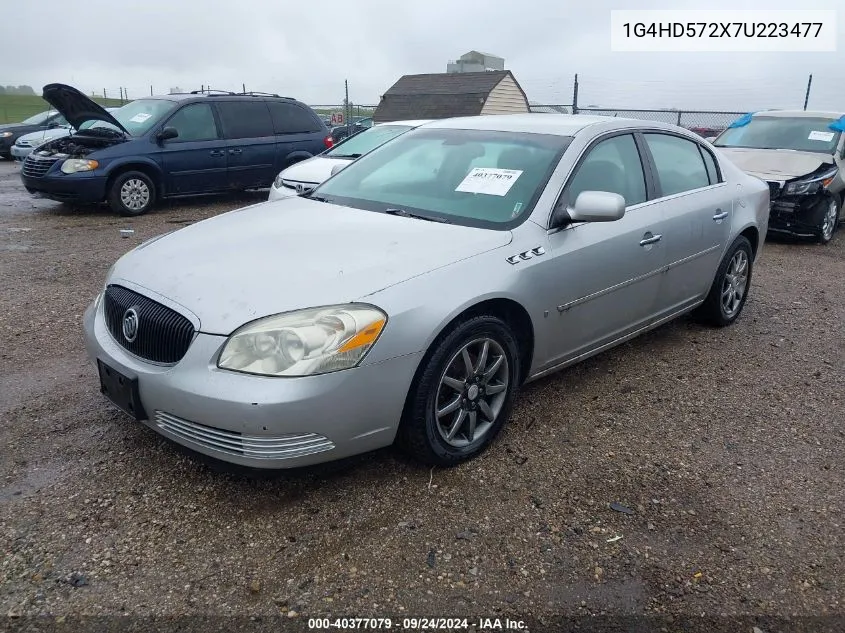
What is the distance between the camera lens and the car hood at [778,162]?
828cm

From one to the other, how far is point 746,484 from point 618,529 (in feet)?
2.50

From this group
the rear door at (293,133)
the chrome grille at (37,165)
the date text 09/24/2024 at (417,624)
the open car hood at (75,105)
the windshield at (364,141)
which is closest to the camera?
the date text 09/24/2024 at (417,624)

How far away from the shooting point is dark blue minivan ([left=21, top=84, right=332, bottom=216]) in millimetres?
8930

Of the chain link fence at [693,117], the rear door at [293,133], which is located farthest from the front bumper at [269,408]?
the chain link fence at [693,117]

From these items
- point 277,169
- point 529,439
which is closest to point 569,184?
point 529,439

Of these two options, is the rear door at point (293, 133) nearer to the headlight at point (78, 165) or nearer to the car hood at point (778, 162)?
the headlight at point (78, 165)

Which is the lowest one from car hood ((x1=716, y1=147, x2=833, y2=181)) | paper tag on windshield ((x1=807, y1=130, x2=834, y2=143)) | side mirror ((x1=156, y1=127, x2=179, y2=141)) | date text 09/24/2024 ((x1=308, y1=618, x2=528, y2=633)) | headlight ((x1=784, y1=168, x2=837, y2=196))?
date text 09/24/2024 ((x1=308, y1=618, x2=528, y2=633))

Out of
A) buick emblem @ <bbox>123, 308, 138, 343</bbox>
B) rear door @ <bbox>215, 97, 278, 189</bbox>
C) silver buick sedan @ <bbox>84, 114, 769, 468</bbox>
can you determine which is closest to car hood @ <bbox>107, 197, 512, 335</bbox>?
silver buick sedan @ <bbox>84, 114, 769, 468</bbox>

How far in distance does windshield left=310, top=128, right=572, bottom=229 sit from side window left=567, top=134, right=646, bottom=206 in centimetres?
16

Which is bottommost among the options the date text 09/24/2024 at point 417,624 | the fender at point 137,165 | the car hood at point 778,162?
the date text 09/24/2024 at point 417,624

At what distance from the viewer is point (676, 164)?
441 cm

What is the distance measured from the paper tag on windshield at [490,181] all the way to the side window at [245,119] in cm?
728

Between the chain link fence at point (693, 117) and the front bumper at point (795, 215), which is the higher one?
the chain link fence at point (693, 117)

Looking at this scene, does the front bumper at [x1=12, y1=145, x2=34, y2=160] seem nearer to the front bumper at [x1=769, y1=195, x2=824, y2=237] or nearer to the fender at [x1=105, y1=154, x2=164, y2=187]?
Result: the fender at [x1=105, y1=154, x2=164, y2=187]
